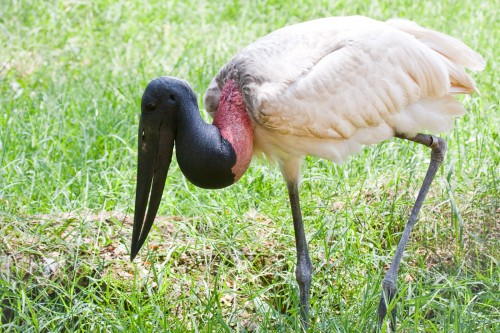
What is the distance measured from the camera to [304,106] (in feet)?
13.1

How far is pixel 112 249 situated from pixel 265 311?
36.0 inches

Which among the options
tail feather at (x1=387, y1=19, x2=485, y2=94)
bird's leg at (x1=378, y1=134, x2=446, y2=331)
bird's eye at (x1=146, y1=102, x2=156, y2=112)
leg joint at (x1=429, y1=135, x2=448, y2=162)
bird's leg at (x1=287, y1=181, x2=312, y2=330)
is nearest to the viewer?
bird's eye at (x1=146, y1=102, x2=156, y2=112)

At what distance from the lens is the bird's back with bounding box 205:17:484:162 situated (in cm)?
401

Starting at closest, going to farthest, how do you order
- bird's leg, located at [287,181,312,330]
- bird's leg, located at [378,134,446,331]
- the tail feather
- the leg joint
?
bird's leg, located at [378,134,446,331] < bird's leg, located at [287,181,312,330] < the tail feather < the leg joint

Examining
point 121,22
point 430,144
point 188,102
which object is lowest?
point 121,22

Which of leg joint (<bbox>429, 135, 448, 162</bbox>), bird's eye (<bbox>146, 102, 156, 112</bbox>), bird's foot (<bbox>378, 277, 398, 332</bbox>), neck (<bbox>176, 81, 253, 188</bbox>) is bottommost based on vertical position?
bird's foot (<bbox>378, 277, 398, 332</bbox>)

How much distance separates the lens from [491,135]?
568cm

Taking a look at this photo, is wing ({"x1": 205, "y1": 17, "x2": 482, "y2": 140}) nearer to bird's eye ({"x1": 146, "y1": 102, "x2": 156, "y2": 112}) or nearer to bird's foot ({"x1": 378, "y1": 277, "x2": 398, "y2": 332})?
bird's eye ({"x1": 146, "y1": 102, "x2": 156, "y2": 112})

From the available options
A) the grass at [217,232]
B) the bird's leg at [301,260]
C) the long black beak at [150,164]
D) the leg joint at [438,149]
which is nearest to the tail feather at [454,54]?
the leg joint at [438,149]

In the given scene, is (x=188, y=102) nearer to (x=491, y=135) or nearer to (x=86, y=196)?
(x=86, y=196)

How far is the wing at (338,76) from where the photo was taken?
3994 millimetres

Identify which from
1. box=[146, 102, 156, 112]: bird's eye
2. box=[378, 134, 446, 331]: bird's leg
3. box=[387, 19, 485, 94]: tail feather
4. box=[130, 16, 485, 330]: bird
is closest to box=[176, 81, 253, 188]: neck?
box=[130, 16, 485, 330]: bird

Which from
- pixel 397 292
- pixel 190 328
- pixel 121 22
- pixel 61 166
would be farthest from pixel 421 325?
pixel 121 22

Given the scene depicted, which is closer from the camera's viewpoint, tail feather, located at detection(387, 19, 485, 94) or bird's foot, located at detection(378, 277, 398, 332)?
bird's foot, located at detection(378, 277, 398, 332)
